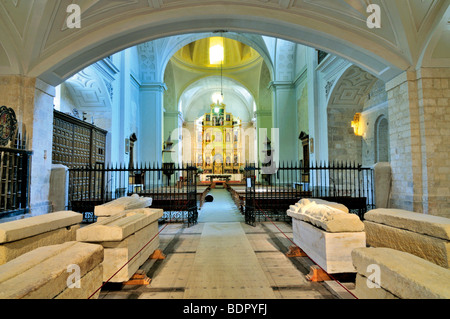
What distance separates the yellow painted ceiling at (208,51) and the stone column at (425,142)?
16.6 m

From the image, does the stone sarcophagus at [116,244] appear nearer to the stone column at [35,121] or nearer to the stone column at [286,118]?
the stone column at [35,121]

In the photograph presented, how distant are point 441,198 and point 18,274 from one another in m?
7.55

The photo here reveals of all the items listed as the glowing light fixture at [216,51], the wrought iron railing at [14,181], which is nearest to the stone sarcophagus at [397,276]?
the wrought iron railing at [14,181]

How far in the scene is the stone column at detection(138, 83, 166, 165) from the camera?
47.1 feet

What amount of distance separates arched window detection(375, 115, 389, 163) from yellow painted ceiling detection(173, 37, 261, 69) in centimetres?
1349

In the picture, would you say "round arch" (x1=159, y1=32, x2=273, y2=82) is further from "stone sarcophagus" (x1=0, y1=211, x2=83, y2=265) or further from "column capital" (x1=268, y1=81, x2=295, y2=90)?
"stone sarcophagus" (x1=0, y1=211, x2=83, y2=265)

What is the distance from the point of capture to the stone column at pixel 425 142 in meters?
5.56

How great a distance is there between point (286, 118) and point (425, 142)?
9.50 m

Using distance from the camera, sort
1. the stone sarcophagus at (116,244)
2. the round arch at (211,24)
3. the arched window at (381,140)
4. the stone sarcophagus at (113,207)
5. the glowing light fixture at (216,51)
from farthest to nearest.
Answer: the glowing light fixture at (216,51) → the arched window at (381,140) → the round arch at (211,24) → the stone sarcophagus at (113,207) → the stone sarcophagus at (116,244)

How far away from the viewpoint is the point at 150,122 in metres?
14.5

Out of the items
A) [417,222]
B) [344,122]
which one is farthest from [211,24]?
[344,122]

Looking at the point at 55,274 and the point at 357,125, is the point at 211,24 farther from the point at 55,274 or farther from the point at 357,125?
the point at 357,125

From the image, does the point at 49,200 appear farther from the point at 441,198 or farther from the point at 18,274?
the point at 441,198
